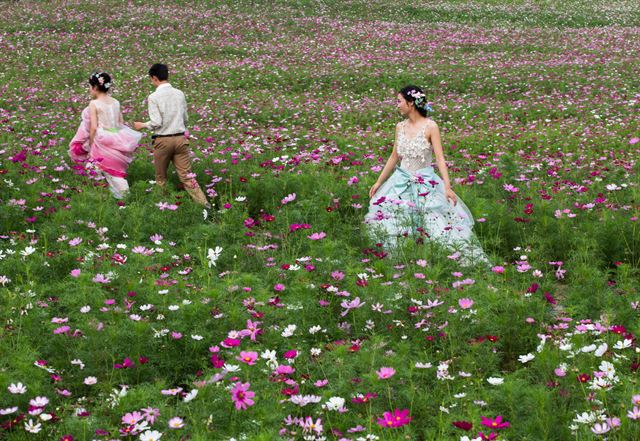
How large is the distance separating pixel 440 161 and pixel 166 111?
10.9ft

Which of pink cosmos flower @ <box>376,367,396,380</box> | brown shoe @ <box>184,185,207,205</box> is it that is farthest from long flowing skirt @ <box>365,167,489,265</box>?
pink cosmos flower @ <box>376,367,396,380</box>

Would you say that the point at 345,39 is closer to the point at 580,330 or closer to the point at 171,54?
the point at 171,54

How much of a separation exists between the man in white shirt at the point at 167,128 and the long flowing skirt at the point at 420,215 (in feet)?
7.27

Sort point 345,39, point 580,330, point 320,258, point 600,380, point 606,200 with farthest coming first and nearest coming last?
point 345,39 < point 606,200 < point 320,258 < point 580,330 < point 600,380

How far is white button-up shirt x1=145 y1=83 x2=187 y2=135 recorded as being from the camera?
25.8 ft

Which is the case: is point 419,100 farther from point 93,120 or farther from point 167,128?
point 93,120

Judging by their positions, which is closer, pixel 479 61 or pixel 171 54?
pixel 479 61

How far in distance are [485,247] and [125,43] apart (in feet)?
61.6

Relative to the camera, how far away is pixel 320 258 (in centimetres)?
564

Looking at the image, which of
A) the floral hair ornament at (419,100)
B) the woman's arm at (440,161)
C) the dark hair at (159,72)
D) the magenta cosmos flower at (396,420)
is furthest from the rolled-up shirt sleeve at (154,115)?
the magenta cosmos flower at (396,420)

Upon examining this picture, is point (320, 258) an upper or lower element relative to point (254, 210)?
upper

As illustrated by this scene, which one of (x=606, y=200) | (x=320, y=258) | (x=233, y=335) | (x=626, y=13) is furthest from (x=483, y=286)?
(x=626, y=13)

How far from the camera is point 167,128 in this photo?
800cm

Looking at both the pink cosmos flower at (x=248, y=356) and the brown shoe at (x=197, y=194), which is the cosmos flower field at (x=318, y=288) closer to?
the pink cosmos flower at (x=248, y=356)
